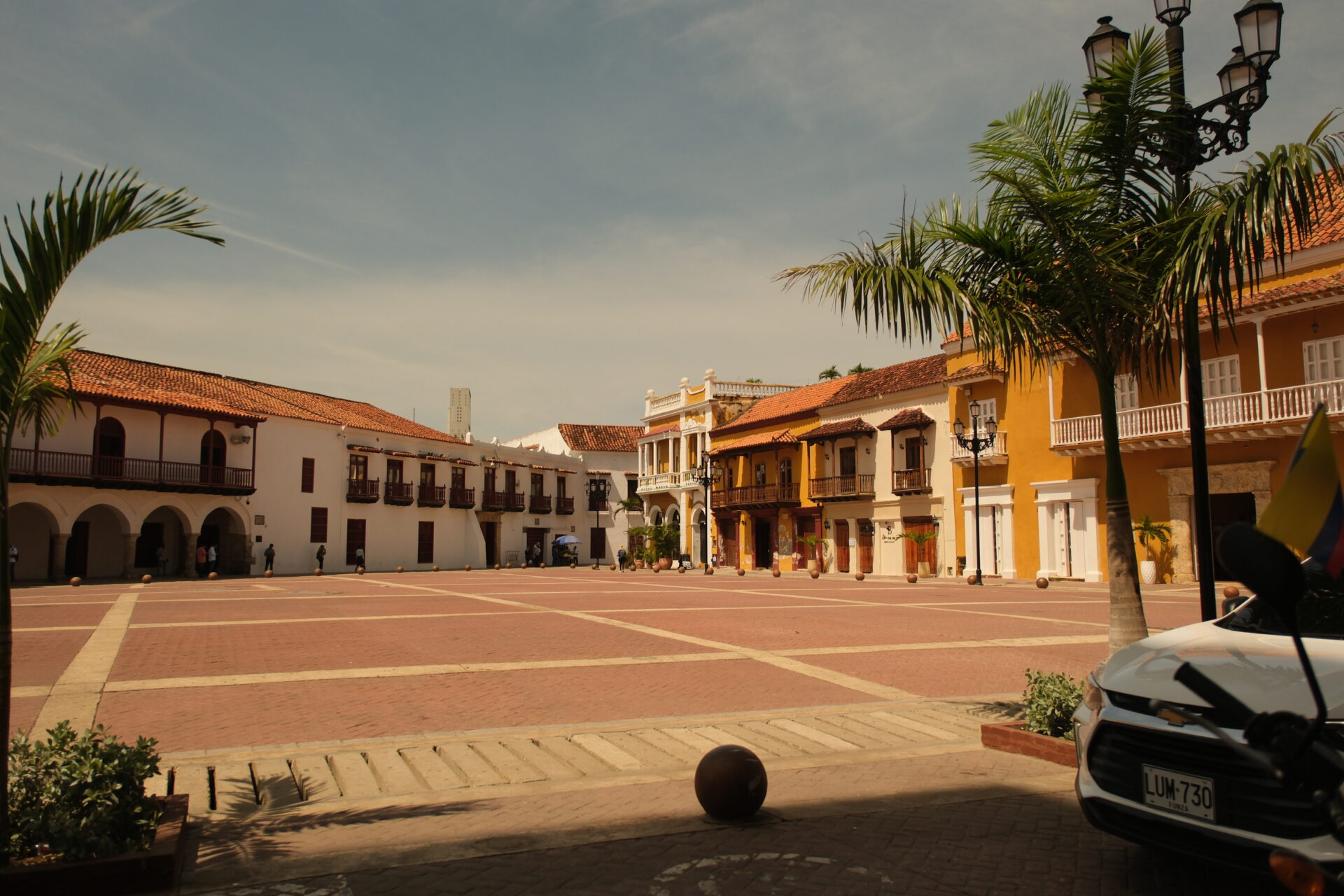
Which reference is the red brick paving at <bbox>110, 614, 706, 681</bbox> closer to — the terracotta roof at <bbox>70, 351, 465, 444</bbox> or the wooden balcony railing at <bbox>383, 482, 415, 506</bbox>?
the terracotta roof at <bbox>70, 351, 465, 444</bbox>

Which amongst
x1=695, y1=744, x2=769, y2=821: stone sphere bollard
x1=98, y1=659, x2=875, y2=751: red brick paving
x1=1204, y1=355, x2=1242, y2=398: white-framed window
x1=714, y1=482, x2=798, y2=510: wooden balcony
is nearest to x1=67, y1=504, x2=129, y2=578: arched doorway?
x1=714, y1=482, x2=798, y2=510: wooden balcony

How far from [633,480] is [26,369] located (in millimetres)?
64586

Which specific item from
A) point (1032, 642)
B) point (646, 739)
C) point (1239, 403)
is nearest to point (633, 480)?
point (1239, 403)

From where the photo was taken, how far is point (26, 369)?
14.5ft

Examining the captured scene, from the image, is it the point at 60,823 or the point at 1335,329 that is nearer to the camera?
the point at 60,823

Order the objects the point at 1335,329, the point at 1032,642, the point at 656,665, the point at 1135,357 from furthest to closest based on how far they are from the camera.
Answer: the point at 1335,329 → the point at 1032,642 → the point at 656,665 → the point at 1135,357

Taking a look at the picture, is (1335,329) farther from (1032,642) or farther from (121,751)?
(121,751)

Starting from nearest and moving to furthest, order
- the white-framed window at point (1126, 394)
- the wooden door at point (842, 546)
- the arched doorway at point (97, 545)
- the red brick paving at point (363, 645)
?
the red brick paving at point (363, 645) < the white-framed window at point (1126, 394) < the arched doorway at point (97, 545) < the wooden door at point (842, 546)

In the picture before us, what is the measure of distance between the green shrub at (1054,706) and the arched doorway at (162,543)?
4048 centimetres

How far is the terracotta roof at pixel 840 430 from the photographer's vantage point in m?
41.8

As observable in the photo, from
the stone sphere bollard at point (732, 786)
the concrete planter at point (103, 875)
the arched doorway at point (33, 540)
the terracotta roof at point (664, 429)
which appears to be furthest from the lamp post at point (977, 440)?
the arched doorway at point (33, 540)

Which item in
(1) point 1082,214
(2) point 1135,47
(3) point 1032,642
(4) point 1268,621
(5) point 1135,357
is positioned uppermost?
(2) point 1135,47

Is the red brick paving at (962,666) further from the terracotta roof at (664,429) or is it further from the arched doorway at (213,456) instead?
the terracotta roof at (664,429)

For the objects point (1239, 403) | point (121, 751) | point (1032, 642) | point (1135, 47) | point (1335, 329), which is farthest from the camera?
point (1239, 403)
